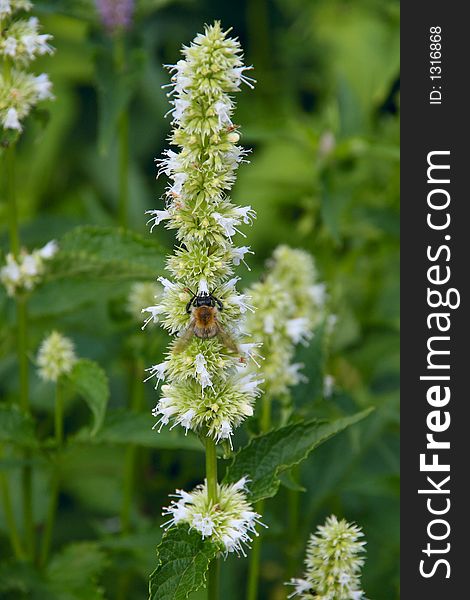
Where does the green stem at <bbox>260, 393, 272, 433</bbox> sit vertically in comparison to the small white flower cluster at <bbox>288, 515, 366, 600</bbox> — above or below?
above

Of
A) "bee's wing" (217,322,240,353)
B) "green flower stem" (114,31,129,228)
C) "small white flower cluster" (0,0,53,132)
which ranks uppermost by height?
"green flower stem" (114,31,129,228)

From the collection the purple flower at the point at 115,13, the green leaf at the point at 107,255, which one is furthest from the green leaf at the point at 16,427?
the purple flower at the point at 115,13

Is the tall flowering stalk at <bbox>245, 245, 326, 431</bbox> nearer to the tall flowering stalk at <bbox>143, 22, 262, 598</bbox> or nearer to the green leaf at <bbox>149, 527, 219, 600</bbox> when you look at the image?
the tall flowering stalk at <bbox>143, 22, 262, 598</bbox>

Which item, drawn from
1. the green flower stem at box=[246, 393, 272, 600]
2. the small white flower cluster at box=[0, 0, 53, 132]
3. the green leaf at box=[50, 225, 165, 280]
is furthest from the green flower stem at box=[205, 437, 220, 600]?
the small white flower cluster at box=[0, 0, 53, 132]

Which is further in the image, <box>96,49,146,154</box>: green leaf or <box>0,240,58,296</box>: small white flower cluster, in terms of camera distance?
<box>96,49,146,154</box>: green leaf

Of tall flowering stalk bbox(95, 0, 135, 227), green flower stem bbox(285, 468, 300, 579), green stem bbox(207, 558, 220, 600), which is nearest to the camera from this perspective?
green stem bbox(207, 558, 220, 600)

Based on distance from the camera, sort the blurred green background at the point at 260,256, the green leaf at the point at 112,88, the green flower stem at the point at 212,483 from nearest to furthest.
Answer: the green flower stem at the point at 212,483 < the blurred green background at the point at 260,256 < the green leaf at the point at 112,88

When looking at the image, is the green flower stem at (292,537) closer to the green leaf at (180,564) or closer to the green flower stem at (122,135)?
the green leaf at (180,564)

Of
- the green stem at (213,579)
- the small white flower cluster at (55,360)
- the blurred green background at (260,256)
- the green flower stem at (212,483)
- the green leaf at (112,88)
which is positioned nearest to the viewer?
the green flower stem at (212,483)
